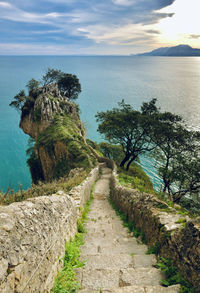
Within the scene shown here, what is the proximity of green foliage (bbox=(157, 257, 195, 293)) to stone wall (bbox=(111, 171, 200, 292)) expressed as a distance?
0.11 meters

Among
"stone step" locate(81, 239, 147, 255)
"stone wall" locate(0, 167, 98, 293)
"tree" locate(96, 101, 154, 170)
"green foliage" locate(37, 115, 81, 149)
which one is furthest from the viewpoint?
"tree" locate(96, 101, 154, 170)

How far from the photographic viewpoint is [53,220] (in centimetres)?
580

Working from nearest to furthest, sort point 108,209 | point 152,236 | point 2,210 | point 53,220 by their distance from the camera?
point 2,210, point 53,220, point 152,236, point 108,209

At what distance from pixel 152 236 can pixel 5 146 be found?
228 feet

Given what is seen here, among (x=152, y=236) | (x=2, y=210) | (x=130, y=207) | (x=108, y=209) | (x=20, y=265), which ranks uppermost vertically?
(x=2, y=210)

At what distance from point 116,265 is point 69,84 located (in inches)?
2085

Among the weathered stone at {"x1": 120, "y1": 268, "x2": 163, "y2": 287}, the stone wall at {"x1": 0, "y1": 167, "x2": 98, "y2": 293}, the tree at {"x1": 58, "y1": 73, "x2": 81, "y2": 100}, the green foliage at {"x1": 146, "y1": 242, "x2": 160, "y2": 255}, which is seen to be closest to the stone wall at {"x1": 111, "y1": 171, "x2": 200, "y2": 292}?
the green foliage at {"x1": 146, "y1": 242, "x2": 160, "y2": 255}

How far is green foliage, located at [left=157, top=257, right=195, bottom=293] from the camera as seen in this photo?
4047 mm

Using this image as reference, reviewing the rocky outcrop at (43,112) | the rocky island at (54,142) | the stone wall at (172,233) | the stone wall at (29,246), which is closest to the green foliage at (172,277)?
the stone wall at (172,233)

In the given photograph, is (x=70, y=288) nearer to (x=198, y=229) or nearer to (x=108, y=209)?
(x=198, y=229)

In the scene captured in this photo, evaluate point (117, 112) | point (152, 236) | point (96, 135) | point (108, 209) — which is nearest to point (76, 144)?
point (117, 112)

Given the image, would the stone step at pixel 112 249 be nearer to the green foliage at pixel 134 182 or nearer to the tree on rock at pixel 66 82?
the green foliage at pixel 134 182

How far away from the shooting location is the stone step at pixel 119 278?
4672 mm

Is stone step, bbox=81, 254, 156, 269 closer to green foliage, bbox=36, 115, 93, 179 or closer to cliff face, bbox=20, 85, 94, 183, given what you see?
green foliage, bbox=36, 115, 93, 179
